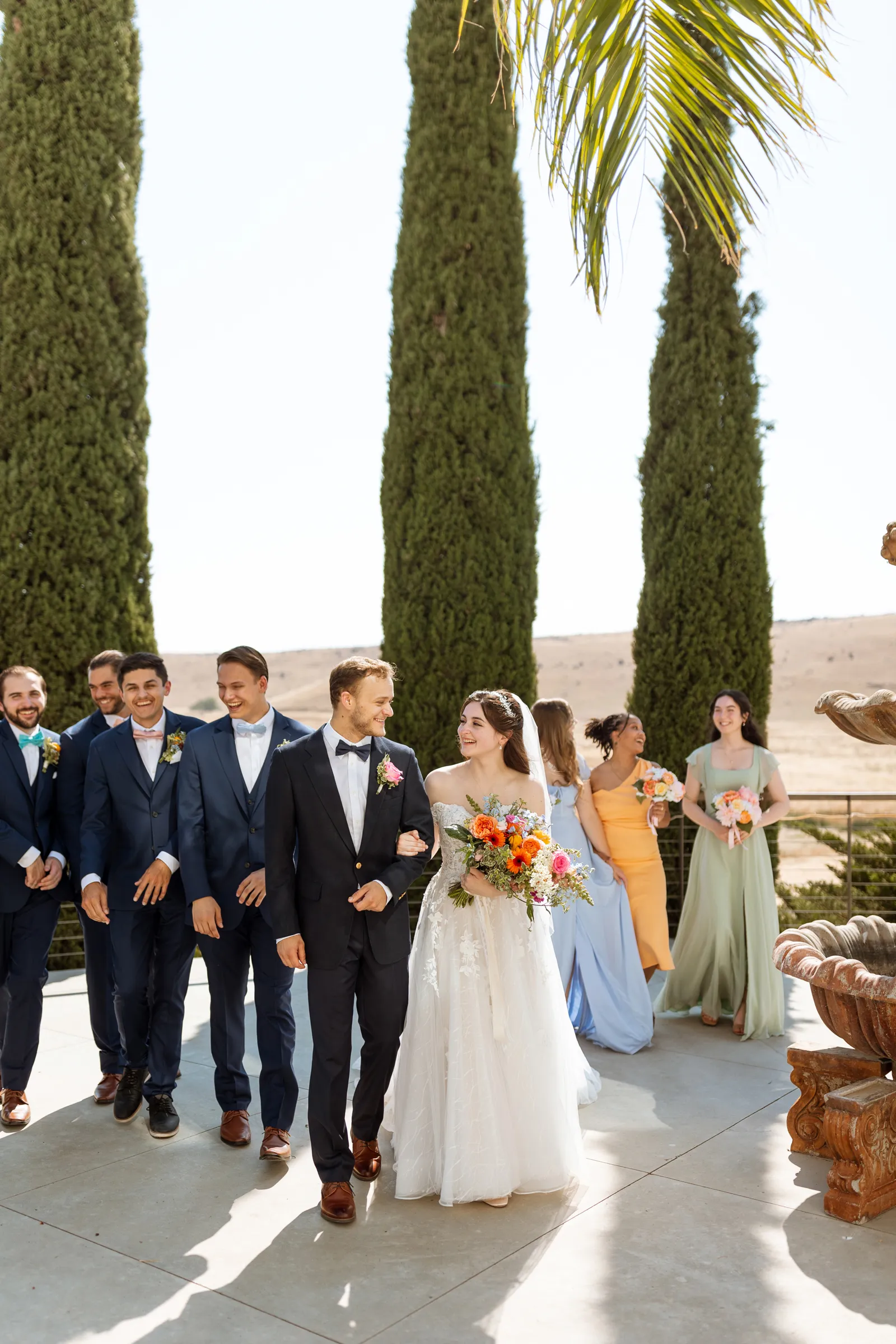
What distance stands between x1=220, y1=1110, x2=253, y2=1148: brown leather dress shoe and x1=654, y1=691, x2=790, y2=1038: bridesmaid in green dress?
304cm

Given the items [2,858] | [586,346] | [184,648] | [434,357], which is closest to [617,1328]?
[2,858]

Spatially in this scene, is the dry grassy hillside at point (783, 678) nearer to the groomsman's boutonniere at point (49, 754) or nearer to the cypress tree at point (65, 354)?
the cypress tree at point (65, 354)

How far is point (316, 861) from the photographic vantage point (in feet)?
13.6

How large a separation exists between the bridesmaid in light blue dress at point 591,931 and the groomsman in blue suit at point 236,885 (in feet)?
7.02

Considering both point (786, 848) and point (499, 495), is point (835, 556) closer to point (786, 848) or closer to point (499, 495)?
point (786, 848)

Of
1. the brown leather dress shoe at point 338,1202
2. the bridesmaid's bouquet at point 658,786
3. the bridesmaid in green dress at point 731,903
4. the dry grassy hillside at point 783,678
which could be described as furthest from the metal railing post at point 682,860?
the dry grassy hillside at point 783,678

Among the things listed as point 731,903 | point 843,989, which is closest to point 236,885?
point 843,989

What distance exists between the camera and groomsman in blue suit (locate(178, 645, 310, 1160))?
187 inches

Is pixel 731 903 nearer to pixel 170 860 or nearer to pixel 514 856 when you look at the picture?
pixel 514 856

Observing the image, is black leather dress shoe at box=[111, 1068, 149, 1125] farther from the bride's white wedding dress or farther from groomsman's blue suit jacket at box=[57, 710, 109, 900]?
the bride's white wedding dress

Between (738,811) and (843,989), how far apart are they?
2172 millimetres

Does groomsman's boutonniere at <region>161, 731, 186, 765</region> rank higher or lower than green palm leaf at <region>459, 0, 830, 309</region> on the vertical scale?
lower

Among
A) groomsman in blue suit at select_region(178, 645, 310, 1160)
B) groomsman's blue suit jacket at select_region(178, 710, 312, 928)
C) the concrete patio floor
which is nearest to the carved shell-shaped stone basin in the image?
the concrete patio floor

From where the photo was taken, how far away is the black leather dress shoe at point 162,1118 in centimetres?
493
